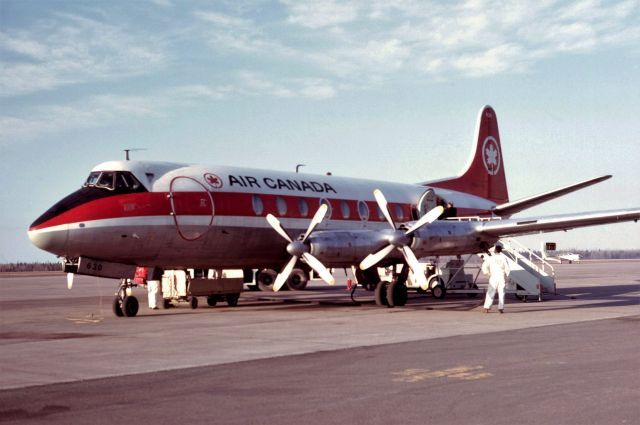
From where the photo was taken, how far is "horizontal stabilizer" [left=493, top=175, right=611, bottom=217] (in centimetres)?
2661

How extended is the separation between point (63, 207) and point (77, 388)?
35.5ft

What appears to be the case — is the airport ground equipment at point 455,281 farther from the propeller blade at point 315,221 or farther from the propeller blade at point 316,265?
the propeller blade at point 315,221

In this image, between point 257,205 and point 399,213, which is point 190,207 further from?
point 399,213

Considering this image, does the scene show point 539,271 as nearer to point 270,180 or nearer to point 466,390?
point 270,180

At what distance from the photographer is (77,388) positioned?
9203mm

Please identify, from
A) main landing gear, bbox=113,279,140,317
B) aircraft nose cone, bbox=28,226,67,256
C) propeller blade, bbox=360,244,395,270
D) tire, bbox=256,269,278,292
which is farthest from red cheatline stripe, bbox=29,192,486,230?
tire, bbox=256,269,278,292

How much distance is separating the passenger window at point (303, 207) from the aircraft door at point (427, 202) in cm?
565

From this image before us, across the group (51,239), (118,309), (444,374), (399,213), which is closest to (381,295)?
(399,213)

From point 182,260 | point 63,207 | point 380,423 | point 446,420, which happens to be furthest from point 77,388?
point 182,260

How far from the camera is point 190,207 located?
20734 mm

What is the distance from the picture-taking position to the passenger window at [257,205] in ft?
73.6

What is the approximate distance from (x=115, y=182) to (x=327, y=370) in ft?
38.3

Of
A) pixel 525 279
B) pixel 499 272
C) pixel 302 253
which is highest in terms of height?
pixel 302 253

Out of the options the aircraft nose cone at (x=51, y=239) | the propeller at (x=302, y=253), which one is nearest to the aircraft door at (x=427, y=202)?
the propeller at (x=302, y=253)
